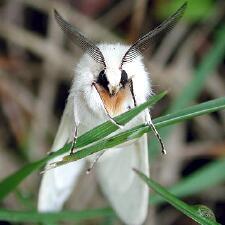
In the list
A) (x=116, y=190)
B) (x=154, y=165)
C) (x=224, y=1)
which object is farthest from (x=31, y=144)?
(x=224, y=1)

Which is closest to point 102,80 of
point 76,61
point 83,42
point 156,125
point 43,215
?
point 83,42

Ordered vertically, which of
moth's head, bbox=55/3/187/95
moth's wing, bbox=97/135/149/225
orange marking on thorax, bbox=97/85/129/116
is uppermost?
moth's head, bbox=55/3/187/95

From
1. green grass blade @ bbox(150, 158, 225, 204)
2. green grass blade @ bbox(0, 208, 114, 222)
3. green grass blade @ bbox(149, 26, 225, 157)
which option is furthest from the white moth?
green grass blade @ bbox(149, 26, 225, 157)

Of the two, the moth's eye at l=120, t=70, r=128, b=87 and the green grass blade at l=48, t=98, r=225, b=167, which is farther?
the moth's eye at l=120, t=70, r=128, b=87

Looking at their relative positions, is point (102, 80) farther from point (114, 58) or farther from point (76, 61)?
point (76, 61)

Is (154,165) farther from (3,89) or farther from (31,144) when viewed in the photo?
(3,89)

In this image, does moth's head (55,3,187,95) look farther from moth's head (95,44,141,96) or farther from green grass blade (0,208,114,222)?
green grass blade (0,208,114,222)

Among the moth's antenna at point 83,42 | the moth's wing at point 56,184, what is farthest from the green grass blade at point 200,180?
the moth's antenna at point 83,42
